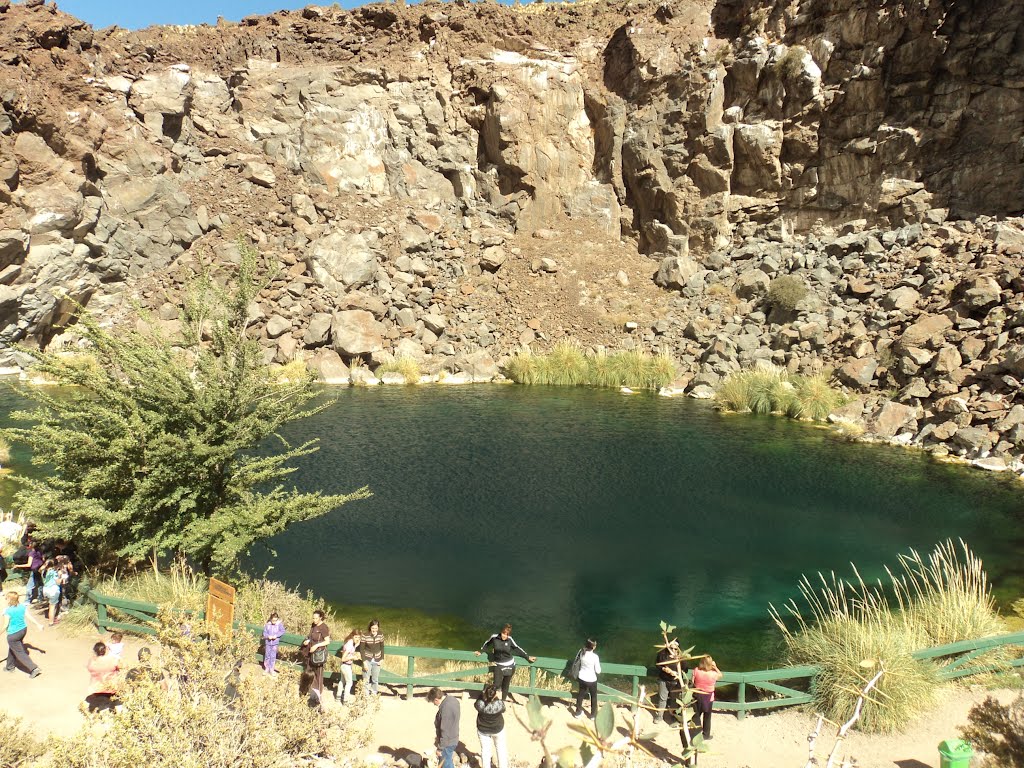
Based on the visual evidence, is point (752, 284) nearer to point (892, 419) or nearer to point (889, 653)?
point (892, 419)

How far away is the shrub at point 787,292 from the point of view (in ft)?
130

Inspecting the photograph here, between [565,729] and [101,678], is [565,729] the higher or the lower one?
the lower one

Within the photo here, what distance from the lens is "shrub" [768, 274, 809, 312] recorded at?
1558 inches

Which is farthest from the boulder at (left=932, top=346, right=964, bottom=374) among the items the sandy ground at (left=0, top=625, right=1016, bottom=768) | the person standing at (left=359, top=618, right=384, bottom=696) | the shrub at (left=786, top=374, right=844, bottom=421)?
the person standing at (left=359, top=618, right=384, bottom=696)

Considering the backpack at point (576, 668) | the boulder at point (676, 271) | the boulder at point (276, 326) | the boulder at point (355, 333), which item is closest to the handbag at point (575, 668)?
the backpack at point (576, 668)

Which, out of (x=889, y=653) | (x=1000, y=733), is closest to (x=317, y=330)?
(x=889, y=653)

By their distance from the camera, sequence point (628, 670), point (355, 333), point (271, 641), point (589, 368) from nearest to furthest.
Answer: point (271, 641) → point (628, 670) → point (355, 333) → point (589, 368)

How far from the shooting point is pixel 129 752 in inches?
176

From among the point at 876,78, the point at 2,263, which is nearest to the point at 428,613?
the point at 2,263

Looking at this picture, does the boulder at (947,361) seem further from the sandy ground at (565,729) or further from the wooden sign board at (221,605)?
the wooden sign board at (221,605)

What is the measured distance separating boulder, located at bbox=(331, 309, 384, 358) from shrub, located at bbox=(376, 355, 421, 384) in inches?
57.3

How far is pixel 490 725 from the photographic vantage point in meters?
7.68

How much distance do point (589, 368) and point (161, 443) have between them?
33.0m

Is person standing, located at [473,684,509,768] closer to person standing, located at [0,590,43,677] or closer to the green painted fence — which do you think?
the green painted fence
